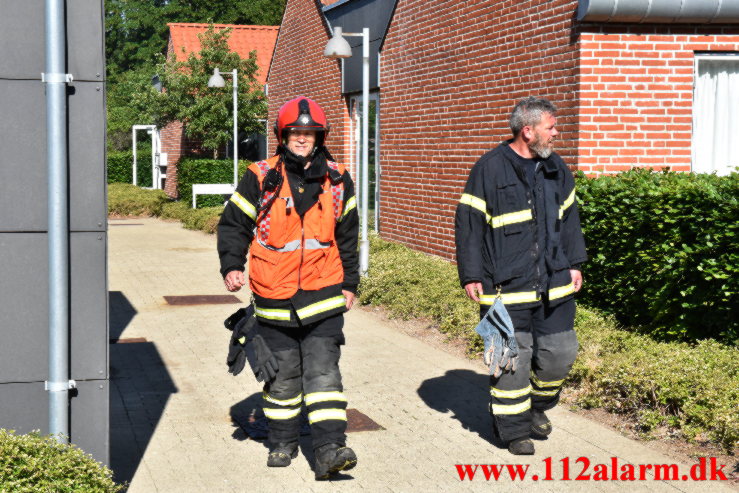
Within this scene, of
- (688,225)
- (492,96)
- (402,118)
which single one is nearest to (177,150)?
(402,118)

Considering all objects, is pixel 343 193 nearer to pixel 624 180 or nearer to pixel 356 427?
pixel 356 427

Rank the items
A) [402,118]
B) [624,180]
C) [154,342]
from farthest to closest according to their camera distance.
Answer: [402,118] < [154,342] < [624,180]

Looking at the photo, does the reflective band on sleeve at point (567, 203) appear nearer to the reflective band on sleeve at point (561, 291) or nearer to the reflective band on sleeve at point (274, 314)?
the reflective band on sleeve at point (561, 291)

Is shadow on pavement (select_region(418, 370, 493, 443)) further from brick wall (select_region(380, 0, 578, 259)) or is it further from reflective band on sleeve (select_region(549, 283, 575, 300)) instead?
brick wall (select_region(380, 0, 578, 259))

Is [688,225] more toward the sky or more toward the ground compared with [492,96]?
more toward the ground

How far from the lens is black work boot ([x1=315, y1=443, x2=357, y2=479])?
214 inches

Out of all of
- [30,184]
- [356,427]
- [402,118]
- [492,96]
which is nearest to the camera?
[30,184]

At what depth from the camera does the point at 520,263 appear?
19.4 feet

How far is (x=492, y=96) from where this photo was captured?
11930 mm

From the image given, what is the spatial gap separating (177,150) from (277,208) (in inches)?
1167

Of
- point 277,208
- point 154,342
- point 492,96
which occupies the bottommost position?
point 154,342

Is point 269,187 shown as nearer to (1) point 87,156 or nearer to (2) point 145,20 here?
(1) point 87,156

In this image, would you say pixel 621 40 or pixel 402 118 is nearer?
pixel 621 40

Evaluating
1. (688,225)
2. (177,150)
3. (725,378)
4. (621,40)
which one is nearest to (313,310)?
(725,378)
